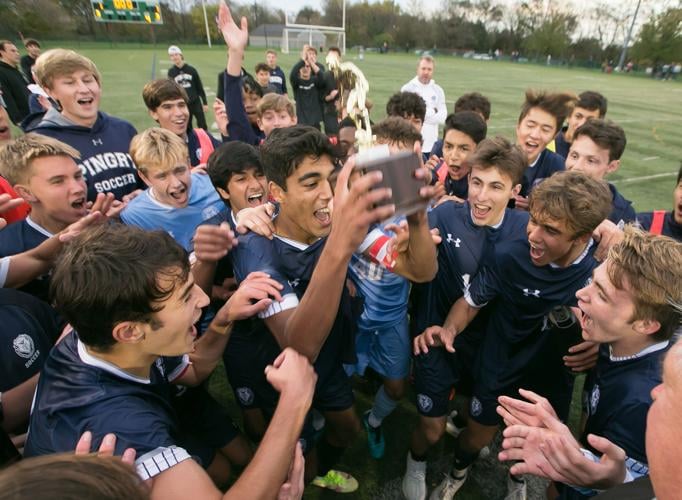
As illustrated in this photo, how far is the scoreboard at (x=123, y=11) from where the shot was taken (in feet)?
90.5

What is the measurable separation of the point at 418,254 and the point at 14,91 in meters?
11.1

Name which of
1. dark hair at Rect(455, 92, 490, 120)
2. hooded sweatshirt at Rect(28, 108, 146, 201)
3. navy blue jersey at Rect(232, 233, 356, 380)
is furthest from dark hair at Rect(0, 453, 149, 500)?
dark hair at Rect(455, 92, 490, 120)

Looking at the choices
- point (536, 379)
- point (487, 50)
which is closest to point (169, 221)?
point (536, 379)

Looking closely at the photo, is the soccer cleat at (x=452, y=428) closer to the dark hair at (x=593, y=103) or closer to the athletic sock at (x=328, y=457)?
the athletic sock at (x=328, y=457)

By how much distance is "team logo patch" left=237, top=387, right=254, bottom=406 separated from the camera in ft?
8.07

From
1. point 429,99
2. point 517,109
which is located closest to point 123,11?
point 517,109

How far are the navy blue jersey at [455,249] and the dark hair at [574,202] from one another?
0.41m

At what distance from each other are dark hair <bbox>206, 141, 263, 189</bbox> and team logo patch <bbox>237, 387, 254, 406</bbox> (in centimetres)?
142

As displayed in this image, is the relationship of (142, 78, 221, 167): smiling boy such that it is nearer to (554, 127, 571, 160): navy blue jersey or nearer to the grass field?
the grass field

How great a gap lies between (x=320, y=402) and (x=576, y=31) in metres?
81.8

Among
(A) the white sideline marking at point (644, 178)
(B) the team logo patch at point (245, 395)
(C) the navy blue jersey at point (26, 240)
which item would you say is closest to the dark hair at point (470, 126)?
(B) the team logo patch at point (245, 395)

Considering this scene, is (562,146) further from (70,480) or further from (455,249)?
(70,480)

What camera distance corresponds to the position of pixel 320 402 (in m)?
2.47

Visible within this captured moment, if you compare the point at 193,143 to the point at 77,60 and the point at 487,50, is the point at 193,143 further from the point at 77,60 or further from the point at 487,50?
the point at 487,50
